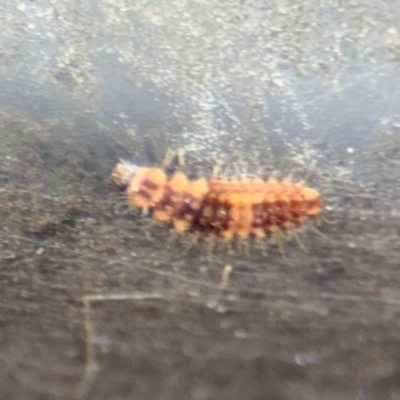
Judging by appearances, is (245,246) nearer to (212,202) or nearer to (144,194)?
(212,202)

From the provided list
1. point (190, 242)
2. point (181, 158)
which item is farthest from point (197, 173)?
point (190, 242)

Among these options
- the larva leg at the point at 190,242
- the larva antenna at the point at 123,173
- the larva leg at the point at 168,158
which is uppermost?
the larva leg at the point at 168,158

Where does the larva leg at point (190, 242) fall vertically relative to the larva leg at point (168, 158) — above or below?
below

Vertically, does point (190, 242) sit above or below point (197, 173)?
below

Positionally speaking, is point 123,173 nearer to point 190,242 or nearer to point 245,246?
point 190,242

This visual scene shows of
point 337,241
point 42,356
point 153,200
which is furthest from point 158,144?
point 42,356

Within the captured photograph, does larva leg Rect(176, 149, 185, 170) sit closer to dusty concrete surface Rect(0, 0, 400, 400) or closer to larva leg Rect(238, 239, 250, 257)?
dusty concrete surface Rect(0, 0, 400, 400)

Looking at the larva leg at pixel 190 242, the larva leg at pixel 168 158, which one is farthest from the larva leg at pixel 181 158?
the larva leg at pixel 190 242

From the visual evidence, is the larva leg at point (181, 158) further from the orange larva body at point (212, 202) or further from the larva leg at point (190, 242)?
the larva leg at point (190, 242)
